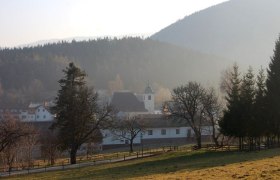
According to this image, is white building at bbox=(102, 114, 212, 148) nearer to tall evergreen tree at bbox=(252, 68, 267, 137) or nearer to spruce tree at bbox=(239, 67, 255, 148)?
spruce tree at bbox=(239, 67, 255, 148)

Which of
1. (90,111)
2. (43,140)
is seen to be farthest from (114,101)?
(90,111)

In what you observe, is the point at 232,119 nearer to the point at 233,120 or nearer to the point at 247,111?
the point at 233,120

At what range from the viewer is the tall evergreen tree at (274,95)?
46.3 meters

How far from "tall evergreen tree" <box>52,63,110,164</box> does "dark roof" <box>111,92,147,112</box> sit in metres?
56.5

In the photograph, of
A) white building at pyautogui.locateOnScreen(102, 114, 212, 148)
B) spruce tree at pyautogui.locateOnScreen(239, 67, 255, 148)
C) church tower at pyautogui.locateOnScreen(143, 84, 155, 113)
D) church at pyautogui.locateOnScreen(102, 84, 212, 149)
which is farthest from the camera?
church tower at pyautogui.locateOnScreen(143, 84, 155, 113)

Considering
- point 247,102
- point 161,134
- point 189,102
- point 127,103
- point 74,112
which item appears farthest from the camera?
point 127,103

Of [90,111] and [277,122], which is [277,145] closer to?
[277,122]

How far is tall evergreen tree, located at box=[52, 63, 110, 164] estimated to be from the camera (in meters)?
50.3

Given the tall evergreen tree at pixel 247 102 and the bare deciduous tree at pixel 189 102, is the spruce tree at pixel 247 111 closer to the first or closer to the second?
the tall evergreen tree at pixel 247 102

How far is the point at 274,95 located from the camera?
4675cm

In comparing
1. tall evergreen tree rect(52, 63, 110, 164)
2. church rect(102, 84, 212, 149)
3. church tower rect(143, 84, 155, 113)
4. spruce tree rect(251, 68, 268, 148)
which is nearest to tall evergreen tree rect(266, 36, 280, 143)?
spruce tree rect(251, 68, 268, 148)

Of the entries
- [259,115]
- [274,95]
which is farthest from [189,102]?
[274,95]

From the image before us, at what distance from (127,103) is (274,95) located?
6793cm

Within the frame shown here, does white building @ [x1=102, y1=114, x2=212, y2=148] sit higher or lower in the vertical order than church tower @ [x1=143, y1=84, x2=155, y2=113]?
lower
